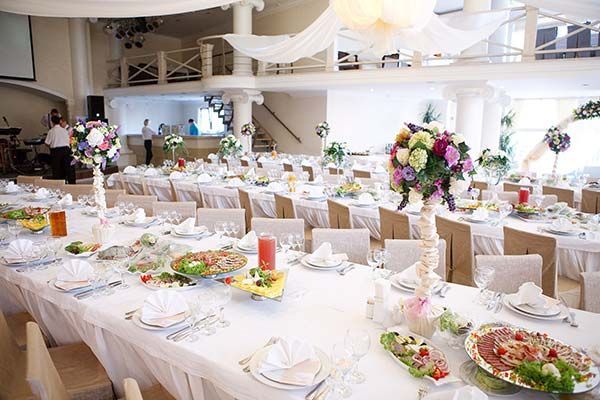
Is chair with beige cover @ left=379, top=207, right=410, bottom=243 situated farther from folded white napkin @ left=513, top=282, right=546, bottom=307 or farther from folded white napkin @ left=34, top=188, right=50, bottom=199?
folded white napkin @ left=34, top=188, right=50, bottom=199

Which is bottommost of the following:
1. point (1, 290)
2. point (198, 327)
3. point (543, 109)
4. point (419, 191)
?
point (1, 290)

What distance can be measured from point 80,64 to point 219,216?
14.4 metres

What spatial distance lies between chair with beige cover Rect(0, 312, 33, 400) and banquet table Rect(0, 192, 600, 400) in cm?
25

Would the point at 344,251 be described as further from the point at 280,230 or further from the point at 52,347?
the point at 52,347

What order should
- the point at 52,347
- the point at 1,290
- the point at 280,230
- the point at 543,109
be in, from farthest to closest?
the point at 543,109, the point at 280,230, the point at 1,290, the point at 52,347

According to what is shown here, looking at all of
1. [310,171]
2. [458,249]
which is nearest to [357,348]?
[458,249]

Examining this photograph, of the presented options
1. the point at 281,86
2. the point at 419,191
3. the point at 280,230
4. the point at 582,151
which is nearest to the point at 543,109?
the point at 582,151

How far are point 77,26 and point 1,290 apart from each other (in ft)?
49.8

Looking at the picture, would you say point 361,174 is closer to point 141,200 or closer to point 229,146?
point 229,146

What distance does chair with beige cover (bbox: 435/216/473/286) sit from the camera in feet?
12.3

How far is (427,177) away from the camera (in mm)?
1826

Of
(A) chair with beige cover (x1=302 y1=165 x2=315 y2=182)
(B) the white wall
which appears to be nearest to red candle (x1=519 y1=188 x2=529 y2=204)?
(A) chair with beige cover (x1=302 y1=165 x2=315 y2=182)

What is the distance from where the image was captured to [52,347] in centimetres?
269

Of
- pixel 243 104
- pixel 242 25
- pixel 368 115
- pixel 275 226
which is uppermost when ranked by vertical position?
pixel 242 25
